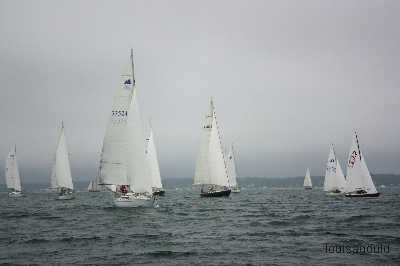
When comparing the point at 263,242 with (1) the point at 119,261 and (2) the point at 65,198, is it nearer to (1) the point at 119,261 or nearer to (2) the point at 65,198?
(1) the point at 119,261

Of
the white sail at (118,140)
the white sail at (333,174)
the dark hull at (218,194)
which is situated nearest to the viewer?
the white sail at (118,140)

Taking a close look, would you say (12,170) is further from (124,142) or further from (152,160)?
(124,142)

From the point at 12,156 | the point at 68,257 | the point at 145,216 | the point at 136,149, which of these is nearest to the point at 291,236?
the point at 68,257

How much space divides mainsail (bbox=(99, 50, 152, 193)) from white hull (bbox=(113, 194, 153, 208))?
96 centimetres

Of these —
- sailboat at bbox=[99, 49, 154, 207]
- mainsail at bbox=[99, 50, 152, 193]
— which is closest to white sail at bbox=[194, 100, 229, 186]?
sailboat at bbox=[99, 49, 154, 207]

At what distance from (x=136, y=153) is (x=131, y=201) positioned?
4.79m

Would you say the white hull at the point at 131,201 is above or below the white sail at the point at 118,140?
below

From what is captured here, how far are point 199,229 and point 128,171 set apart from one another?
637 inches

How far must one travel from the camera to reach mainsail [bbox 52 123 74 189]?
7831cm

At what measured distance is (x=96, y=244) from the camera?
22.8 m

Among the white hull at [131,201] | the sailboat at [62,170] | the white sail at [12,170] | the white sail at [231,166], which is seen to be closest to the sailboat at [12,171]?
the white sail at [12,170]

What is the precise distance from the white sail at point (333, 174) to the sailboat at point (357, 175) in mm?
14263

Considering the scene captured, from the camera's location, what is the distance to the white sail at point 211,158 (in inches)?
2608

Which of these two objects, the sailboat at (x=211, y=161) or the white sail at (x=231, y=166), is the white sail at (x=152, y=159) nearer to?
the sailboat at (x=211, y=161)
